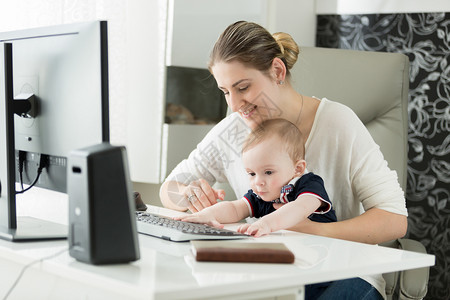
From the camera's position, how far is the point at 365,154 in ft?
6.01

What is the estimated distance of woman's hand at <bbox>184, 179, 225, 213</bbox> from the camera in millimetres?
1824

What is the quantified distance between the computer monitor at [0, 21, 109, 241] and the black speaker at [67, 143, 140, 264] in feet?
0.54

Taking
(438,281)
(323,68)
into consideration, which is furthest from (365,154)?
(438,281)

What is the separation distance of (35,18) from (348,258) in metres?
1.59

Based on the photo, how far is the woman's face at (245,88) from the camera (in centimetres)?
180

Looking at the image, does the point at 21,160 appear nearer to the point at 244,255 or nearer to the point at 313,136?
the point at 244,255

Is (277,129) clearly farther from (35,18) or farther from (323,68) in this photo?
(35,18)

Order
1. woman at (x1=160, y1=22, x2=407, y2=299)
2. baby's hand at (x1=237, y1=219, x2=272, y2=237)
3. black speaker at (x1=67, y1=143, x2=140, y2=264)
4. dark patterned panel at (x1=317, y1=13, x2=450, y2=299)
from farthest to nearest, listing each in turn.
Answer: dark patterned panel at (x1=317, y1=13, x2=450, y2=299), woman at (x1=160, y1=22, x2=407, y2=299), baby's hand at (x1=237, y1=219, x2=272, y2=237), black speaker at (x1=67, y1=143, x2=140, y2=264)

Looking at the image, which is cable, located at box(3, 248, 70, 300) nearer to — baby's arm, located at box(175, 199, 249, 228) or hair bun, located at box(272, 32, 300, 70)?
baby's arm, located at box(175, 199, 249, 228)

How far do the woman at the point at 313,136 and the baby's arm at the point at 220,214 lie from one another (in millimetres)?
94

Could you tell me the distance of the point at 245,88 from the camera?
1.81 m

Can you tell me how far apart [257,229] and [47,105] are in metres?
0.55

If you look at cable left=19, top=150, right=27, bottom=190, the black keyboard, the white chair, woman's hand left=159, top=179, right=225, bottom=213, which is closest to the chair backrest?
the white chair

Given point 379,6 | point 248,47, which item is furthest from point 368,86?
point 379,6
